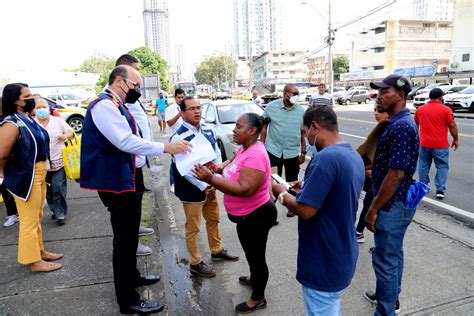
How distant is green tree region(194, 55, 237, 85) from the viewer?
81812mm

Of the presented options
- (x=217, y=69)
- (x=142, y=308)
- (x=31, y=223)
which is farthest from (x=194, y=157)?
(x=217, y=69)

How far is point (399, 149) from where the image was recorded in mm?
2355

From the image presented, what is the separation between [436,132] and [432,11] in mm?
68436

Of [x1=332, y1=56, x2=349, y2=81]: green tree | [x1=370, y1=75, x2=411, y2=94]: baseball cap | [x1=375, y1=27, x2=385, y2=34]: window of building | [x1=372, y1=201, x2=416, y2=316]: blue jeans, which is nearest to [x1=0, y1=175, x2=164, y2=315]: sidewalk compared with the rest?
[x1=372, y1=201, x2=416, y2=316]: blue jeans

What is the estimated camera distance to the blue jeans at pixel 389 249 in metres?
2.46

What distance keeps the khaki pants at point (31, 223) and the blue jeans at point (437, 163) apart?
17.9 feet

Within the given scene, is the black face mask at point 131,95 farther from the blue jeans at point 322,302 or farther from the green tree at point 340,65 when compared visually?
the green tree at point 340,65

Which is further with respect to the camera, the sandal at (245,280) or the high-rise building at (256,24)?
the high-rise building at (256,24)

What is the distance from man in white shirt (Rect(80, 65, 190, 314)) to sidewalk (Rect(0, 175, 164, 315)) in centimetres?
29

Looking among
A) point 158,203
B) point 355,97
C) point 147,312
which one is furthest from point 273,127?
point 355,97

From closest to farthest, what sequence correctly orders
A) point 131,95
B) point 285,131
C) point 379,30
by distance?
point 131,95, point 285,131, point 379,30

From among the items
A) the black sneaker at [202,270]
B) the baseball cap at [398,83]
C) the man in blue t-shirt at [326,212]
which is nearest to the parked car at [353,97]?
the black sneaker at [202,270]

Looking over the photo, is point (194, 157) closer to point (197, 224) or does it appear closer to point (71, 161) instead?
point (197, 224)

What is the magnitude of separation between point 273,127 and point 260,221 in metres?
2.43
